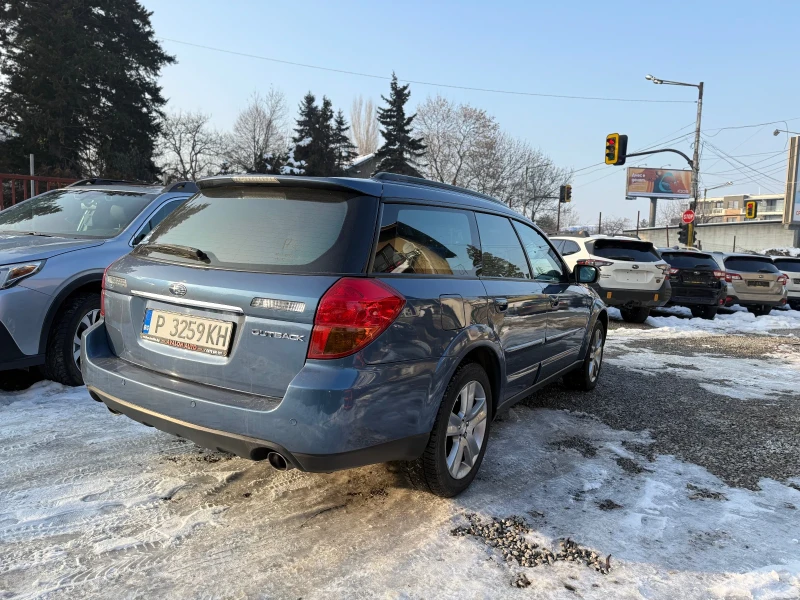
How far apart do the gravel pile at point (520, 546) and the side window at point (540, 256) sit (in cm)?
197

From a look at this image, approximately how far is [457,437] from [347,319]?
1139mm

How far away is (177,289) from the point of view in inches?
106

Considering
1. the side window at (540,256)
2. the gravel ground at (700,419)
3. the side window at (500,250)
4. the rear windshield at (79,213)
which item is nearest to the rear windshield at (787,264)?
the gravel ground at (700,419)

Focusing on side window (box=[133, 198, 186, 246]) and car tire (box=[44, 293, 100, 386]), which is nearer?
car tire (box=[44, 293, 100, 386])

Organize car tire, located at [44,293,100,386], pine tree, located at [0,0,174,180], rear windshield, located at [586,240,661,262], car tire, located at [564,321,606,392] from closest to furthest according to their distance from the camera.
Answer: car tire, located at [44,293,100,386]
car tire, located at [564,321,606,392]
rear windshield, located at [586,240,661,262]
pine tree, located at [0,0,174,180]

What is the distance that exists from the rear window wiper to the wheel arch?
5.95ft

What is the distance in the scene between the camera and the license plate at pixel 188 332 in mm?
2557

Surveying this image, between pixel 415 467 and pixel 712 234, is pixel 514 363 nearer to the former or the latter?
pixel 415 467

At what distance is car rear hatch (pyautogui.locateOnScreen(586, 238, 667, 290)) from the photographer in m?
11.2

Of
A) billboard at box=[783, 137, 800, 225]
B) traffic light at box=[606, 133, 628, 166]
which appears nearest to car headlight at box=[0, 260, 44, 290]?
traffic light at box=[606, 133, 628, 166]

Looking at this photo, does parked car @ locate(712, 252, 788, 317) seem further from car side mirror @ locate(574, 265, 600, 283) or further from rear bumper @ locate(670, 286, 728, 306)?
car side mirror @ locate(574, 265, 600, 283)

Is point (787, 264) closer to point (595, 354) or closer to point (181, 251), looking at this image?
point (595, 354)

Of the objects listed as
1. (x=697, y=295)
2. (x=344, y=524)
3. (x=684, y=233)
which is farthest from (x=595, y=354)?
(x=684, y=233)

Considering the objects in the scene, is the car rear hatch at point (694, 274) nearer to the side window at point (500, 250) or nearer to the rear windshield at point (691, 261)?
the rear windshield at point (691, 261)
